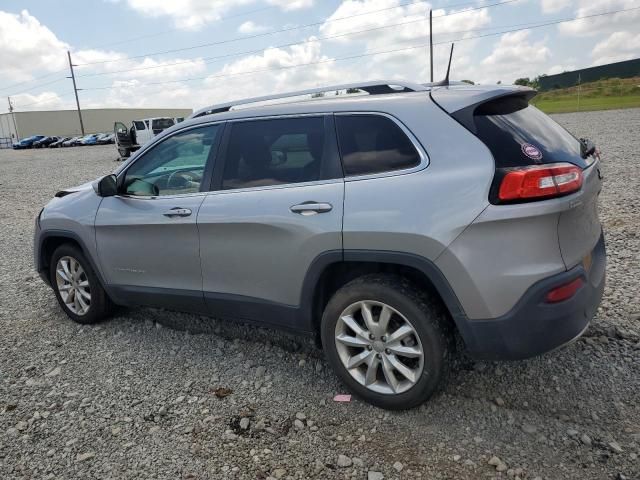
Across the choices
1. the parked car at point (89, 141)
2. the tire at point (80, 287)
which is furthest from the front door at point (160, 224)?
the parked car at point (89, 141)

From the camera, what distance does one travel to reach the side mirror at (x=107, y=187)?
154 inches

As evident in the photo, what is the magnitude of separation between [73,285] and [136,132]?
22314 millimetres

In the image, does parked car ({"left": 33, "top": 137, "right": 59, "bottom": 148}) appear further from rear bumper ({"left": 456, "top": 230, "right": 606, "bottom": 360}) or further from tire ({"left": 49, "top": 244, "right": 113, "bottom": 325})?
rear bumper ({"left": 456, "top": 230, "right": 606, "bottom": 360})

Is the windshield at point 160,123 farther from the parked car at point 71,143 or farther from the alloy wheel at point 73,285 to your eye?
the parked car at point 71,143

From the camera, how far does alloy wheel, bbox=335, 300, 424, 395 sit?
2.84 m

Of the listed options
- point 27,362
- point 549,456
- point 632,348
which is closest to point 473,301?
point 549,456

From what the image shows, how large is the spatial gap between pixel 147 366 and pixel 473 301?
2424 mm

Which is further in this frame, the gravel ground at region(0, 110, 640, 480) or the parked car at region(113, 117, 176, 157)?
the parked car at region(113, 117, 176, 157)

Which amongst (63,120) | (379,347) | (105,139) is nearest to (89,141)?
(105,139)

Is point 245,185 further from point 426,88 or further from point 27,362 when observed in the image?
point 27,362

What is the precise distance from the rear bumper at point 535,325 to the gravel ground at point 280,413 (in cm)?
48

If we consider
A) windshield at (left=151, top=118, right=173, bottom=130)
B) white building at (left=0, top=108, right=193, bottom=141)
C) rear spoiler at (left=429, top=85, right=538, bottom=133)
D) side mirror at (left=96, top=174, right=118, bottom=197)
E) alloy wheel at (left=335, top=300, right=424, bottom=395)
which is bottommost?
alloy wheel at (left=335, top=300, right=424, bottom=395)

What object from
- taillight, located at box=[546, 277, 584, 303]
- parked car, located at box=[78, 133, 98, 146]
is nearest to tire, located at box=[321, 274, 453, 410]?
taillight, located at box=[546, 277, 584, 303]

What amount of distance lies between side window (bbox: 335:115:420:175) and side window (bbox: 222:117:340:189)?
116mm
